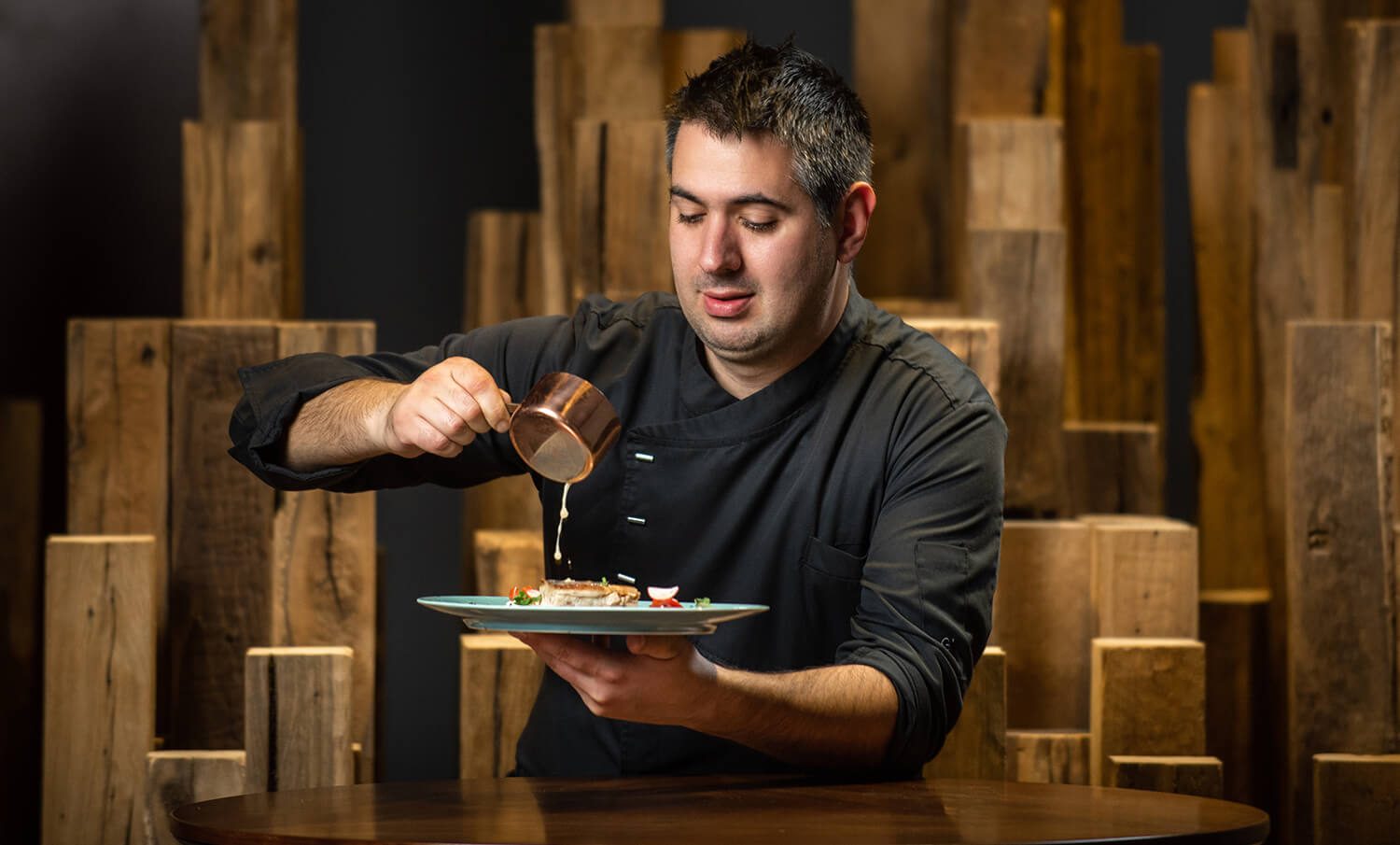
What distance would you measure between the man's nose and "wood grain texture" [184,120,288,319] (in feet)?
4.35

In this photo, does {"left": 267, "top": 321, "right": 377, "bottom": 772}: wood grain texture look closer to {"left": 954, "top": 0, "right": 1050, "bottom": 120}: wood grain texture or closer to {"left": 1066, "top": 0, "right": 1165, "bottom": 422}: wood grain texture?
{"left": 954, "top": 0, "right": 1050, "bottom": 120}: wood grain texture

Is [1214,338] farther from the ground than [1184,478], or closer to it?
farther from the ground

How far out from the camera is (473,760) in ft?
8.13

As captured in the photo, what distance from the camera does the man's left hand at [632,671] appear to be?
1.51 metres

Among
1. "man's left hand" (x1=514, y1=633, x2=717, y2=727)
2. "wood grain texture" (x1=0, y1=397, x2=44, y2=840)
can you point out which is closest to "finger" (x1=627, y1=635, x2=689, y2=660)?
"man's left hand" (x1=514, y1=633, x2=717, y2=727)

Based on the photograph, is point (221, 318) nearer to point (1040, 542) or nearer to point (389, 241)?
point (389, 241)

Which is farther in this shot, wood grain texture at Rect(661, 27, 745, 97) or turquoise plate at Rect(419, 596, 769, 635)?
wood grain texture at Rect(661, 27, 745, 97)

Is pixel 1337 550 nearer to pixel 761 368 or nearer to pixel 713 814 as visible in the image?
pixel 761 368

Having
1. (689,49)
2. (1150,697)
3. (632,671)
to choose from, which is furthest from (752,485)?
(689,49)

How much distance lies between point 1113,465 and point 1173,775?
2.69 feet

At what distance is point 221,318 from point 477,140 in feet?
3.92

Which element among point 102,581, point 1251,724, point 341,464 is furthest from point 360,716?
point 1251,724

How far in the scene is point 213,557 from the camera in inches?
107

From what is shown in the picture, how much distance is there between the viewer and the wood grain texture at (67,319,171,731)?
2.80 m
